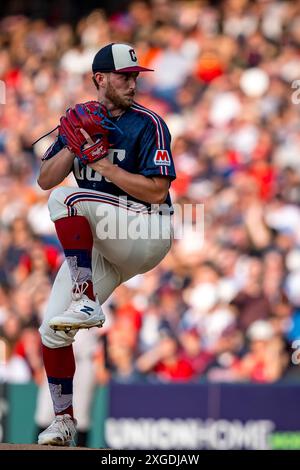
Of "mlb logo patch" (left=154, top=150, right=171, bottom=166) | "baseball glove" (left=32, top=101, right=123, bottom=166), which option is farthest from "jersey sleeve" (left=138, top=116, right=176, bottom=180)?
"baseball glove" (left=32, top=101, right=123, bottom=166)

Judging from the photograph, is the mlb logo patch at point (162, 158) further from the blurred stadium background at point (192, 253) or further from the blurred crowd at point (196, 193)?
the blurred crowd at point (196, 193)

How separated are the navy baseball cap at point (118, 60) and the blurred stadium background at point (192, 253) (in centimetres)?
481

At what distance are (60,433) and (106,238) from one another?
45.0 inches

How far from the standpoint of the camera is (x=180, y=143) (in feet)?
44.4

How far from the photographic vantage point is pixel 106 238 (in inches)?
251

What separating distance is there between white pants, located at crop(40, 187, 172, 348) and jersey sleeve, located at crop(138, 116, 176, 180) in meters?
0.27

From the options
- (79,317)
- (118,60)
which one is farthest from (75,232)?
(118,60)

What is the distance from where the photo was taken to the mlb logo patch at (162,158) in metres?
6.21

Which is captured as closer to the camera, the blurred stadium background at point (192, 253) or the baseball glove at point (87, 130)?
the baseball glove at point (87, 130)

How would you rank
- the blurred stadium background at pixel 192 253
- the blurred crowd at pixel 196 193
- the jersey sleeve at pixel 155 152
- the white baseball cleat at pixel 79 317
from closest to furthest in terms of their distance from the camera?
the white baseball cleat at pixel 79 317 → the jersey sleeve at pixel 155 152 → the blurred stadium background at pixel 192 253 → the blurred crowd at pixel 196 193

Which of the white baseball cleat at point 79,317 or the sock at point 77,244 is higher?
the sock at point 77,244

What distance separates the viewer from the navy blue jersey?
6.29 meters

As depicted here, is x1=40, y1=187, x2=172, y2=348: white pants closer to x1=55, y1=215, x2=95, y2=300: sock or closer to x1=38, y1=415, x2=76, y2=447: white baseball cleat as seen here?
x1=55, y1=215, x2=95, y2=300: sock

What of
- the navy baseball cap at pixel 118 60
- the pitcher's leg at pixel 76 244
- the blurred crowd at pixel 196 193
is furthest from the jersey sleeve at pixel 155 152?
the blurred crowd at pixel 196 193
